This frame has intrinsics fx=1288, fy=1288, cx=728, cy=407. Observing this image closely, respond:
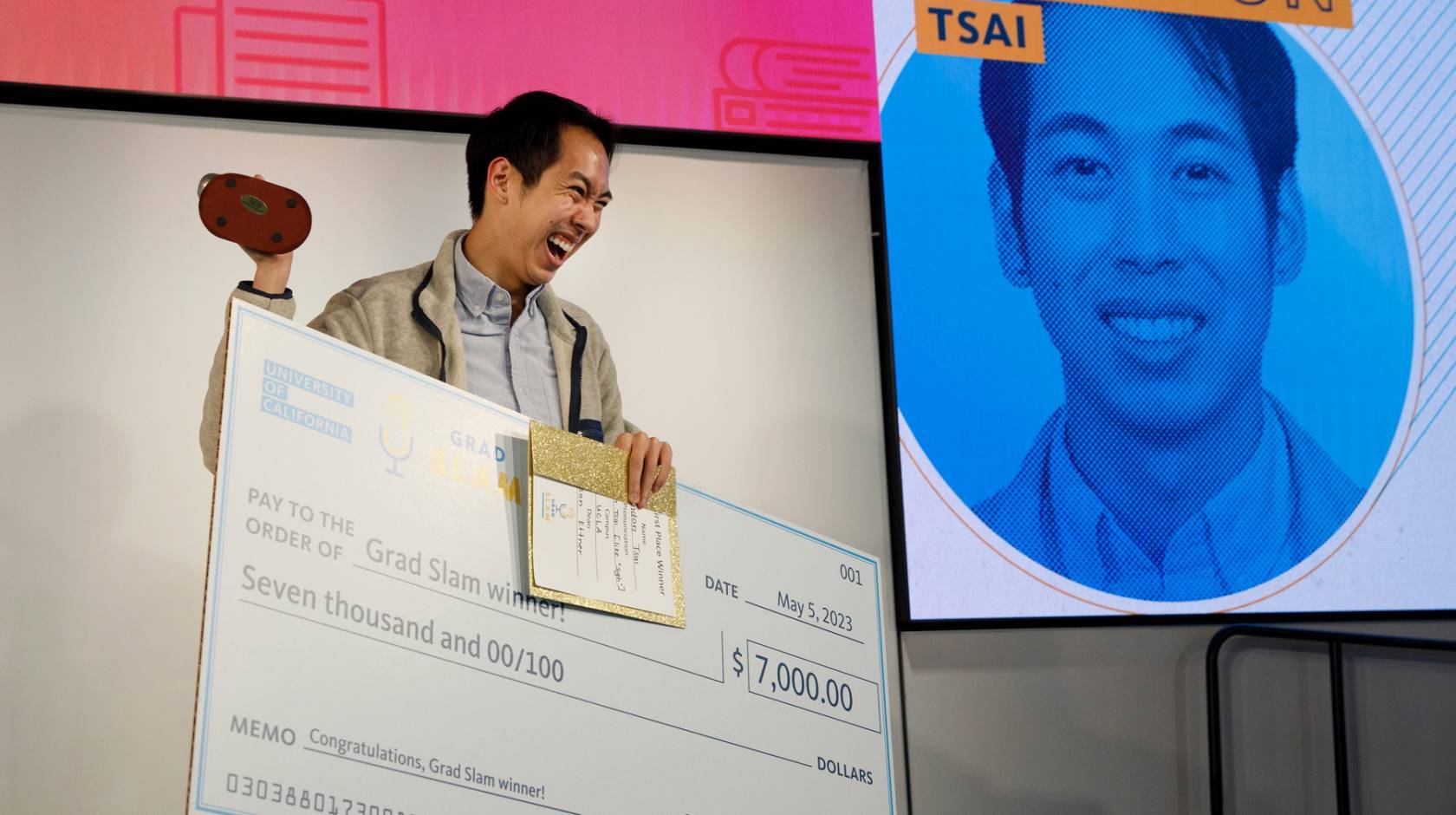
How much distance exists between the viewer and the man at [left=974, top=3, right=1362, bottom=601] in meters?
2.82

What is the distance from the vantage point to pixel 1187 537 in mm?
2824

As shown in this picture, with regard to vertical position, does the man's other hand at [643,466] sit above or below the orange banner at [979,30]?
below

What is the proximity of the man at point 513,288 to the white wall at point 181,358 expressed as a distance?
0.43 meters

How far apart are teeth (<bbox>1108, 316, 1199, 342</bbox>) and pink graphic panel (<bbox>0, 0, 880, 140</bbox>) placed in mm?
711

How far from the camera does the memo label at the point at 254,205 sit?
135 cm

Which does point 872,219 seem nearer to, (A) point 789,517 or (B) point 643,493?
(A) point 789,517

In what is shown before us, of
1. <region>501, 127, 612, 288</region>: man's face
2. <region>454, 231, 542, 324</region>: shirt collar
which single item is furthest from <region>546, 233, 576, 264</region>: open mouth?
<region>454, 231, 542, 324</region>: shirt collar

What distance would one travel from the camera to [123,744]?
223 cm

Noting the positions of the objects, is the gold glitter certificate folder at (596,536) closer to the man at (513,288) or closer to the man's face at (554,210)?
the man at (513,288)

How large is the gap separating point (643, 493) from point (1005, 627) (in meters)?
1.50

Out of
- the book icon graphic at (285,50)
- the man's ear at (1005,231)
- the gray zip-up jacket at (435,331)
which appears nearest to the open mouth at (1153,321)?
the man's ear at (1005,231)
